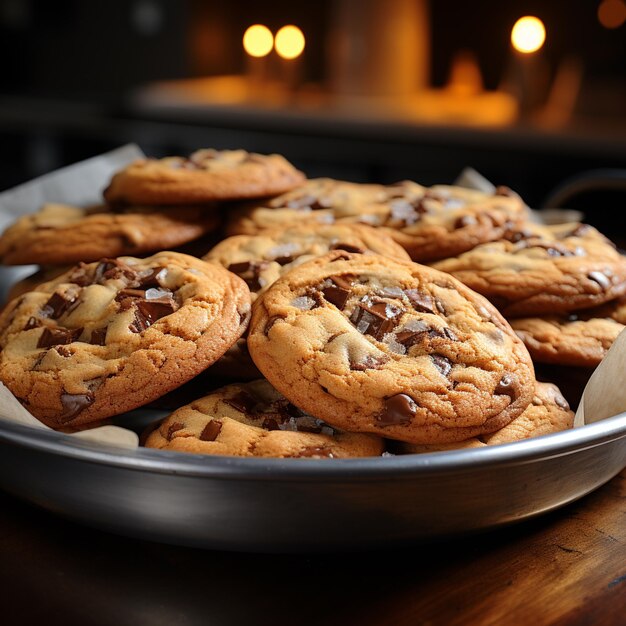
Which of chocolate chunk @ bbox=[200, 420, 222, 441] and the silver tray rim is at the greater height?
the silver tray rim

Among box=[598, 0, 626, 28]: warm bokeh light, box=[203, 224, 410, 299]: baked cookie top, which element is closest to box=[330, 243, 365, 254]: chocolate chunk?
box=[203, 224, 410, 299]: baked cookie top

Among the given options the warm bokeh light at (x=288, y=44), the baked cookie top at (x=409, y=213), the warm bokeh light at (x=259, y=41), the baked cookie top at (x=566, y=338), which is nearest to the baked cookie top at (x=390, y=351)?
the baked cookie top at (x=566, y=338)

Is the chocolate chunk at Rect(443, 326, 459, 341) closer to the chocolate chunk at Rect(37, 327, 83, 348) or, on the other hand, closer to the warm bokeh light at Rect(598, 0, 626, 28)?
the chocolate chunk at Rect(37, 327, 83, 348)

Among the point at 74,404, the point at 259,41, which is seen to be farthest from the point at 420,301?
the point at 259,41

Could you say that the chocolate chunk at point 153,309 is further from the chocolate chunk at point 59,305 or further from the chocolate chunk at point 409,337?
the chocolate chunk at point 409,337

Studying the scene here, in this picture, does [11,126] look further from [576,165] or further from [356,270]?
[356,270]
